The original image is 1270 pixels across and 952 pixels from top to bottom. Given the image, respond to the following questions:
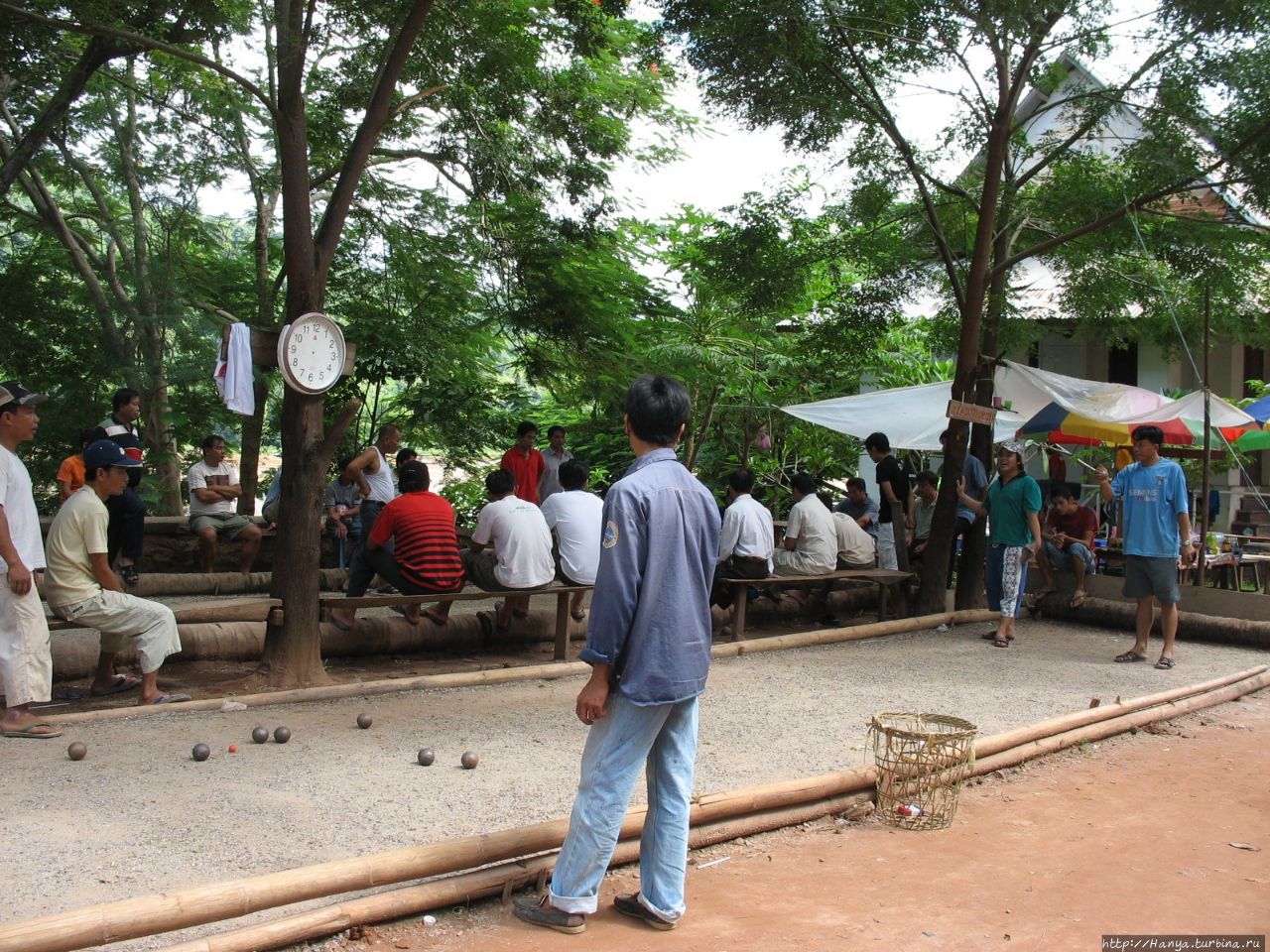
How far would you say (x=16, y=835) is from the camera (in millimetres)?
4340

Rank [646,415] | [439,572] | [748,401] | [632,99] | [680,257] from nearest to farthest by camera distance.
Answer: [646,415]
[439,572]
[632,99]
[680,257]
[748,401]

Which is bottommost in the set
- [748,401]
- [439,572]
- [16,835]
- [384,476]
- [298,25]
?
[16,835]

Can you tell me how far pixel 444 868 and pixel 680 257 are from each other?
12398 millimetres

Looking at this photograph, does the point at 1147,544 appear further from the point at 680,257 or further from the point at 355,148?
the point at 680,257

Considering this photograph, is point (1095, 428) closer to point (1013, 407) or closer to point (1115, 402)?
point (1013, 407)

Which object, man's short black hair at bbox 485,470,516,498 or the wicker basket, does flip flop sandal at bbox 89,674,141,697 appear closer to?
man's short black hair at bbox 485,470,516,498

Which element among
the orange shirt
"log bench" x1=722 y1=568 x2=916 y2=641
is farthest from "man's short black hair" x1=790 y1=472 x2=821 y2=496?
the orange shirt

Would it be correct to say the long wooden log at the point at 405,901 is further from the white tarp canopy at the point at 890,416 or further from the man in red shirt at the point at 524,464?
the white tarp canopy at the point at 890,416

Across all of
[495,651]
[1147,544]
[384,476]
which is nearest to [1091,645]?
[1147,544]

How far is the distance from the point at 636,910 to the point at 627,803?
442mm

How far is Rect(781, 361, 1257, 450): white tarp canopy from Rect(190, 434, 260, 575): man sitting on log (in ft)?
20.2

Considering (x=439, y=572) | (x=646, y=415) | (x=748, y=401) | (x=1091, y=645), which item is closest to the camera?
(x=646, y=415)

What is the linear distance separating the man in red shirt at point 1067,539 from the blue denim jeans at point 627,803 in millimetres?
8659

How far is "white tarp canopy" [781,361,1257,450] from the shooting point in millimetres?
12031
